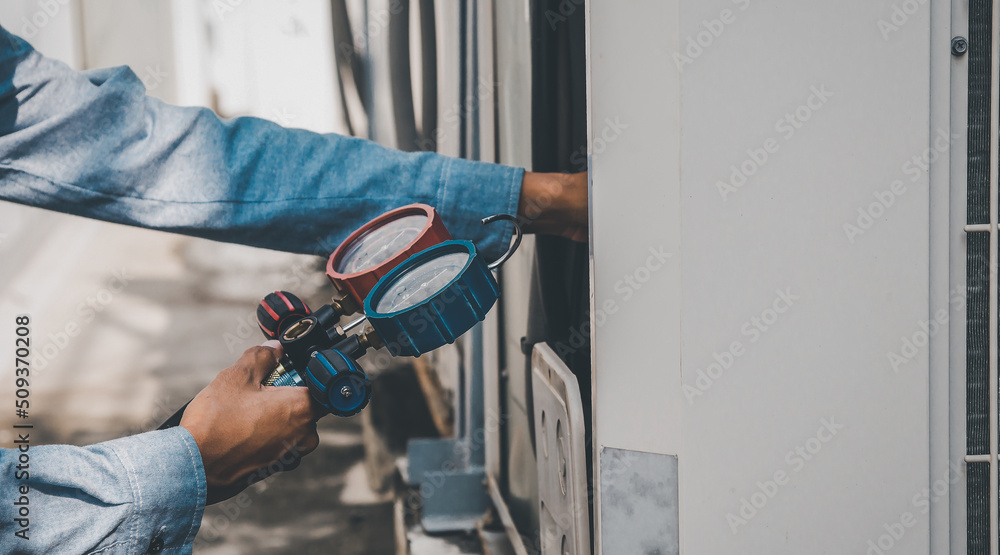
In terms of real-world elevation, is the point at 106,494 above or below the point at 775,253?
below

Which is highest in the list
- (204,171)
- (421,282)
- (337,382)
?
(204,171)

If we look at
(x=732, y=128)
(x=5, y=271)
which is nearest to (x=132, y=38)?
(x=5, y=271)

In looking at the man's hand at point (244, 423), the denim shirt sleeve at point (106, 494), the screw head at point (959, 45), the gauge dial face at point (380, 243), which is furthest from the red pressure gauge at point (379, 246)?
the screw head at point (959, 45)

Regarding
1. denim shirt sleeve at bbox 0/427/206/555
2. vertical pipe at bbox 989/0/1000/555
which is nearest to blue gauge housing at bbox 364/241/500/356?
denim shirt sleeve at bbox 0/427/206/555

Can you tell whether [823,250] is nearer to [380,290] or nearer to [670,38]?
[670,38]

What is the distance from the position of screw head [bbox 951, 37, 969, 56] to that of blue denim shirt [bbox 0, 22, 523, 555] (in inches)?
18.3

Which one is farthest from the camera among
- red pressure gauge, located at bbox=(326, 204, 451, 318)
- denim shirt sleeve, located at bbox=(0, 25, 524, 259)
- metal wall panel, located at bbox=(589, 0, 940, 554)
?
denim shirt sleeve, located at bbox=(0, 25, 524, 259)

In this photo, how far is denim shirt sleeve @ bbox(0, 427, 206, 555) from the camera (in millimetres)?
647

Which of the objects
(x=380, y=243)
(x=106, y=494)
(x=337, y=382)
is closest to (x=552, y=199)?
(x=380, y=243)

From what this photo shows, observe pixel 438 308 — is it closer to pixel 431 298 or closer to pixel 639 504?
pixel 431 298

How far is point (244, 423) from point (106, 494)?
145 millimetres

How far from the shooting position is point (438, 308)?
24.8 inches

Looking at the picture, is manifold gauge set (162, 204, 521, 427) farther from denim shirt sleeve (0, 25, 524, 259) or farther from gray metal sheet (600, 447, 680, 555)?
gray metal sheet (600, 447, 680, 555)

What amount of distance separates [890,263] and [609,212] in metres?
0.26
